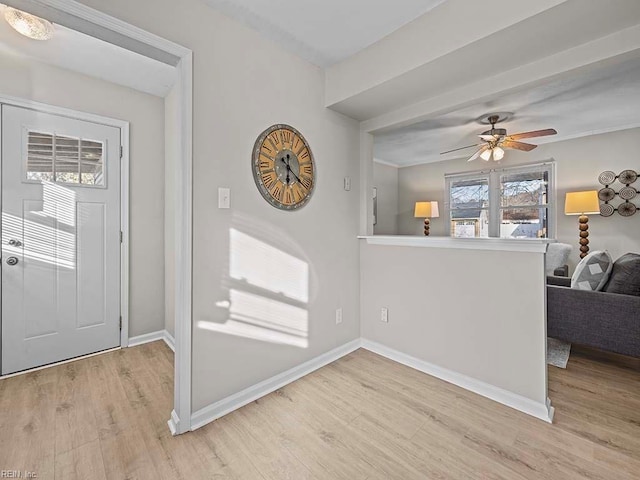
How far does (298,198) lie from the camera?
2.25m

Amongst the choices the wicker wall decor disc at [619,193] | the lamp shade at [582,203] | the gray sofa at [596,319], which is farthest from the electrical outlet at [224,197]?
the wicker wall decor disc at [619,193]

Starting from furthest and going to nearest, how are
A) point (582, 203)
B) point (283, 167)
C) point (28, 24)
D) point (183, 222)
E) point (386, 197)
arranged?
point (386, 197) < point (582, 203) < point (283, 167) < point (28, 24) < point (183, 222)

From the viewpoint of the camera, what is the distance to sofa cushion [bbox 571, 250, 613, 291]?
93.8 inches

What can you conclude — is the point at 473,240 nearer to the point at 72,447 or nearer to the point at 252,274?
the point at 252,274

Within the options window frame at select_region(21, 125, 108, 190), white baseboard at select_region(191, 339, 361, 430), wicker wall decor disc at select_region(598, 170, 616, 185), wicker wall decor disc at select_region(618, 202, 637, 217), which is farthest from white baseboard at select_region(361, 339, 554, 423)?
wicker wall decor disc at select_region(598, 170, 616, 185)

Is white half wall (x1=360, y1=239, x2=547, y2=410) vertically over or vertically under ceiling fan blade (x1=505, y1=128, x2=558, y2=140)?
under

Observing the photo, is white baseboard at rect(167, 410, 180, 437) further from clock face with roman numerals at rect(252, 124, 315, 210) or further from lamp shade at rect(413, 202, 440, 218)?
lamp shade at rect(413, 202, 440, 218)

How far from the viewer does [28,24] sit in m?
1.83

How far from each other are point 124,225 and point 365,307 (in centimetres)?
239

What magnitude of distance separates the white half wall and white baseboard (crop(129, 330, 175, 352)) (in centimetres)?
185

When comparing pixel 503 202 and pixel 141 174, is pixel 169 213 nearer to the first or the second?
pixel 141 174

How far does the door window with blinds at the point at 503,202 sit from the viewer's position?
4598mm

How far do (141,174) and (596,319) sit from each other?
4056mm

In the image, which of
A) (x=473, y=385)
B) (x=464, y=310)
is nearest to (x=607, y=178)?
(x=464, y=310)
